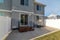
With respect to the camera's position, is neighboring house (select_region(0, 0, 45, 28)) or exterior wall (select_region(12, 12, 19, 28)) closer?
neighboring house (select_region(0, 0, 45, 28))

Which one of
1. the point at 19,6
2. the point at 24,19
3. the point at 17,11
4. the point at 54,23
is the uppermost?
the point at 19,6

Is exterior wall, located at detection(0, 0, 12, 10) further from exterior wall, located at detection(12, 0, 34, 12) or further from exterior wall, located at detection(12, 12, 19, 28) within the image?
exterior wall, located at detection(12, 12, 19, 28)

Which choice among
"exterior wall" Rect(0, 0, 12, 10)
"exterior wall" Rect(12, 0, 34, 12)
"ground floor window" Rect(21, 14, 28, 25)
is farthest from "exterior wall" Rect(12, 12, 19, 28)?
"exterior wall" Rect(0, 0, 12, 10)

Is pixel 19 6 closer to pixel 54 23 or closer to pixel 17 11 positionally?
pixel 17 11

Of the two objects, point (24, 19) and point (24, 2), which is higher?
point (24, 2)

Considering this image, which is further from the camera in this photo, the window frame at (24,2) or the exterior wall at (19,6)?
the window frame at (24,2)

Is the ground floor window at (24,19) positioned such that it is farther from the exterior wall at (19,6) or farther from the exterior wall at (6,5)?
the exterior wall at (6,5)

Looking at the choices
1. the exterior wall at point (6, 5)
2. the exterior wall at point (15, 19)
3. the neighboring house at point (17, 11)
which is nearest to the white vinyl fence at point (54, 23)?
the neighboring house at point (17, 11)

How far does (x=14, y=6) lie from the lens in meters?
19.8

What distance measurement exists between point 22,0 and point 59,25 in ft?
35.2

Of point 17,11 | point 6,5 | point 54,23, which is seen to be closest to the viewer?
point 6,5

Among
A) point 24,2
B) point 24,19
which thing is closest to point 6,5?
point 24,2

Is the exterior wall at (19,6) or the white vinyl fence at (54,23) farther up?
the exterior wall at (19,6)

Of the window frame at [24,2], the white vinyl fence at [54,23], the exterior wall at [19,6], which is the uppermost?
the window frame at [24,2]
